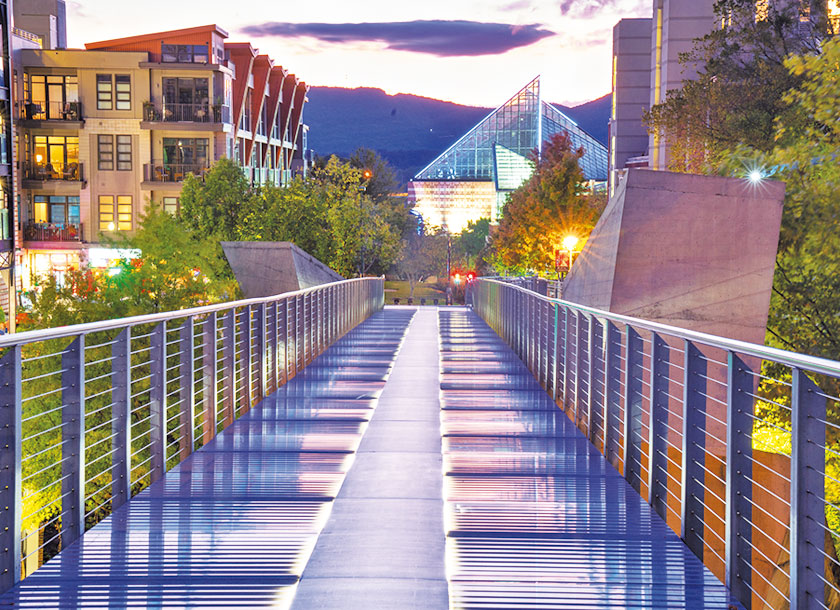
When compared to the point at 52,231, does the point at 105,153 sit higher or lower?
higher

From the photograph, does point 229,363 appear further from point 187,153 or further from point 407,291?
point 407,291

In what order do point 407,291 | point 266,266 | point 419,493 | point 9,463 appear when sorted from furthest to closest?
1. point 407,291
2. point 266,266
3. point 419,493
4. point 9,463

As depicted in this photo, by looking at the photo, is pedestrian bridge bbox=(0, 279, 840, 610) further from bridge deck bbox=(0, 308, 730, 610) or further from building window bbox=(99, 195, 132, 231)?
building window bbox=(99, 195, 132, 231)

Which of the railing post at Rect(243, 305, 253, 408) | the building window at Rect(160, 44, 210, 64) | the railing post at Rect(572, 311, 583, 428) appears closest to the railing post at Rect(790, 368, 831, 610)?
the railing post at Rect(572, 311, 583, 428)

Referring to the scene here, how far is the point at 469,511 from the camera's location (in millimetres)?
6148

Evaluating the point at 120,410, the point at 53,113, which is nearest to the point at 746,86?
the point at 120,410

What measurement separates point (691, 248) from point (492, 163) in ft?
446

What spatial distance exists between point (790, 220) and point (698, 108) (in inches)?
356

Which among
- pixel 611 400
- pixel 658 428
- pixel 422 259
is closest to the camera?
pixel 658 428

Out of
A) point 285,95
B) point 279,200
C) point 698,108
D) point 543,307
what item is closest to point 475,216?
point 285,95

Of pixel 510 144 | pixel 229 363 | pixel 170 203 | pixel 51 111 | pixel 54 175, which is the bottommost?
pixel 229 363

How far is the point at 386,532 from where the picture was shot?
5.66m

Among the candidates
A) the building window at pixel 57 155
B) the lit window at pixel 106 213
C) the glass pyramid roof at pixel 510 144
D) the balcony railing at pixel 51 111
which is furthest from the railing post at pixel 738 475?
the glass pyramid roof at pixel 510 144

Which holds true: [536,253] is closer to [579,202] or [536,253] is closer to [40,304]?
[579,202]
